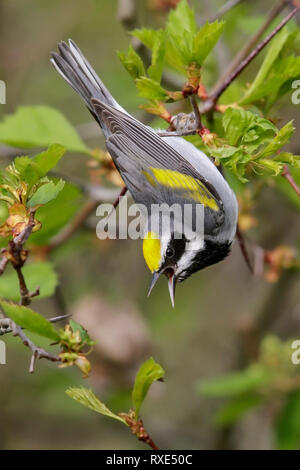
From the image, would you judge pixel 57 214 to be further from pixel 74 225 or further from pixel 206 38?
pixel 206 38

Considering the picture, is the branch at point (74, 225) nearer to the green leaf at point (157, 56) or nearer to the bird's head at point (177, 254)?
the bird's head at point (177, 254)

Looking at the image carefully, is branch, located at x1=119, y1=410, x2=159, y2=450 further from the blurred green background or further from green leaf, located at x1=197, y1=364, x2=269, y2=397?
the blurred green background

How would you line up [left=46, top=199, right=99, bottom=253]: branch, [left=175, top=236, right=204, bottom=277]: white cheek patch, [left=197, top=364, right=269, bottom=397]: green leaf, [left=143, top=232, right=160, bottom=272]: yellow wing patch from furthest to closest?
[left=46, top=199, right=99, bottom=253]: branch → [left=197, top=364, right=269, bottom=397]: green leaf → [left=175, top=236, right=204, bottom=277]: white cheek patch → [left=143, top=232, right=160, bottom=272]: yellow wing patch

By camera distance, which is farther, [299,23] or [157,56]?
[299,23]

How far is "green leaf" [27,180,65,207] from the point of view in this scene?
1960mm

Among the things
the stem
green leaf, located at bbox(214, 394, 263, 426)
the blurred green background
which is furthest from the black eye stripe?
green leaf, located at bbox(214, 394, 263, 426)

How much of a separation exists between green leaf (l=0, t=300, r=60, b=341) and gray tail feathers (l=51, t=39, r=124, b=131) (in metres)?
1.08

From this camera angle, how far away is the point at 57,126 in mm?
3043

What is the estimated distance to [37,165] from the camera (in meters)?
1.98

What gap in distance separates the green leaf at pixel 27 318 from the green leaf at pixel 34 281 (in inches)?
22.1

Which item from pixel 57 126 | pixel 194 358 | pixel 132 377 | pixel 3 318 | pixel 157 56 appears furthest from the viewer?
pixel 194 358
